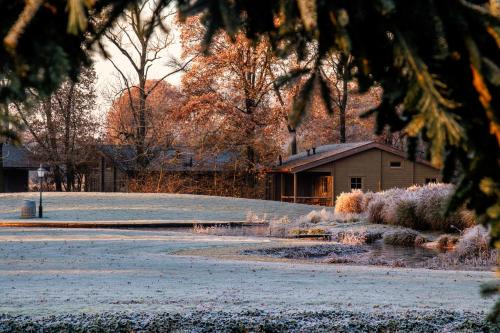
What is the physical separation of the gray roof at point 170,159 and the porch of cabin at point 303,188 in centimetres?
406

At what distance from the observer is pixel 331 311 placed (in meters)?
9.09

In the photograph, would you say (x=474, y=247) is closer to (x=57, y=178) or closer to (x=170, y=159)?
(x=170, y=159)

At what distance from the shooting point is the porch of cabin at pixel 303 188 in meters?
47.5

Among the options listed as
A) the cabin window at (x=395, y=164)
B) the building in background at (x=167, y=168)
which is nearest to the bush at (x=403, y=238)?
the cabin window at (x=395, y=164)

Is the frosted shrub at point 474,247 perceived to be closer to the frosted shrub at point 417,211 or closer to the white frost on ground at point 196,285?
the white frost on ground at point 196,285

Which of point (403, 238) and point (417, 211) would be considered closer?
point (403, 238)

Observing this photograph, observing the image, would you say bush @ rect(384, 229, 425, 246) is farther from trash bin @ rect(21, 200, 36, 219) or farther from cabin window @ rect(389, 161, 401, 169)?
cabin window @ rect(389, 161, 401, 169)

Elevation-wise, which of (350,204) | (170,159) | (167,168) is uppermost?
(170,159)

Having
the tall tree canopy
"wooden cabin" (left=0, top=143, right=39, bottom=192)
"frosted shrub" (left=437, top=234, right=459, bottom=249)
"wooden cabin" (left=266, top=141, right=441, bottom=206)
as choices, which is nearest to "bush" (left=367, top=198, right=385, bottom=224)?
"frosted shrub" (left=437, top=234, right=459, bottom=249)

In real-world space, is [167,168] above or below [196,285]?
above

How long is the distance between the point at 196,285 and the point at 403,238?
13745 millimetres

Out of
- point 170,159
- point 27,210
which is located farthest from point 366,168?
point 27,210

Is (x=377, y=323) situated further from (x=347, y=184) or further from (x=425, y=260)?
(x=347, y=184)

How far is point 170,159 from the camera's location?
49.7 m
